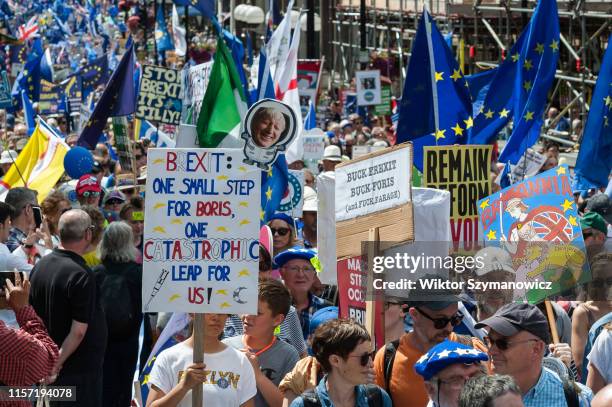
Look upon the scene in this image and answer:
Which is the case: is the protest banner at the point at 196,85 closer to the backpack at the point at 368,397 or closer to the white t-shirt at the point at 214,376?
the white t-shirt at the point at 214,376

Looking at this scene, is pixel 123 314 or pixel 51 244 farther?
pixel 51 244

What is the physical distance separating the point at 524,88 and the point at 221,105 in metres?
2.92

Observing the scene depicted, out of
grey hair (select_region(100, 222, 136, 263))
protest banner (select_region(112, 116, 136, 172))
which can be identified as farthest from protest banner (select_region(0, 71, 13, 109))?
grey hair (select_region(100, 222, 136, 263))

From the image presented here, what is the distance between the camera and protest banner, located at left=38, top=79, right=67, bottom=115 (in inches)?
952

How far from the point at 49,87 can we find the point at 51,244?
50.0ft

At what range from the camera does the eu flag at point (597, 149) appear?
1088 cm

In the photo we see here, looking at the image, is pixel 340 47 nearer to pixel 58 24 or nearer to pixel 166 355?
pixel 58 24

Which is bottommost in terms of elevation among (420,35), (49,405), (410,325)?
(49,405)

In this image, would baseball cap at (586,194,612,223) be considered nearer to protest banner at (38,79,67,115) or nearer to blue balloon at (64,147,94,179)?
blue balloon at (64,147,94,179)

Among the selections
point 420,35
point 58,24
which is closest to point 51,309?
point 420,35

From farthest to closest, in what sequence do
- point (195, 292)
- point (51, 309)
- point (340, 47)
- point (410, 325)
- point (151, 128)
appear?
point (340, 47) → point (151, 128) → point (51, 309) → point (410, 325) → point (195, 292)

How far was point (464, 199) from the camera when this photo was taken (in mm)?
8773

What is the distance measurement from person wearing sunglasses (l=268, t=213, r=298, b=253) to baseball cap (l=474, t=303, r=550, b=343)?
4.11 m

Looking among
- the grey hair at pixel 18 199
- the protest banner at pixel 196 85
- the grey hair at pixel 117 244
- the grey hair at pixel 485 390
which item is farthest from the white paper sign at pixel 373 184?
the protest banner at pixel 196 85
